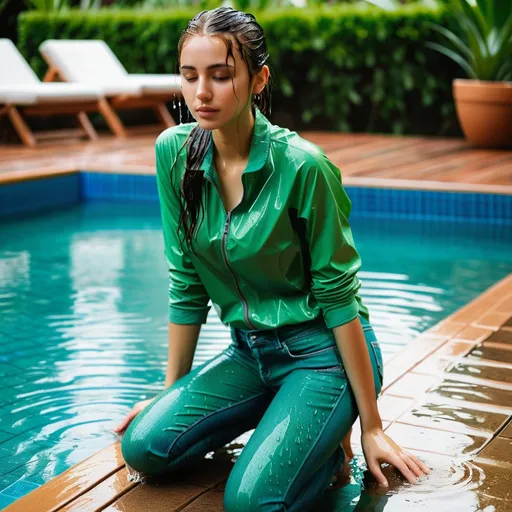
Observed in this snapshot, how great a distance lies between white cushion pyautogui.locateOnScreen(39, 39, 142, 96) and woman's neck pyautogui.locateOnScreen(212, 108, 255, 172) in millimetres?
6623

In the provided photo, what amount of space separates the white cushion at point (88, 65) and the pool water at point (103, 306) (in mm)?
2291

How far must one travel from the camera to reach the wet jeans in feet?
6.37

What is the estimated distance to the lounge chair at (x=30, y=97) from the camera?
7.79 metres

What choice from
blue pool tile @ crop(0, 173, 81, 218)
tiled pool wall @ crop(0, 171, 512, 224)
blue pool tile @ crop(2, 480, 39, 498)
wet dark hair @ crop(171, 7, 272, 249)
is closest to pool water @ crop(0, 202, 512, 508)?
blue pool tile @ crop(2, 480, 39, 498)

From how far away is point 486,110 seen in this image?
779 centimetres

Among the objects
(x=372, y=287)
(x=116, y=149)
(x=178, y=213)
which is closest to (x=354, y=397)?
(x=178, y=213)

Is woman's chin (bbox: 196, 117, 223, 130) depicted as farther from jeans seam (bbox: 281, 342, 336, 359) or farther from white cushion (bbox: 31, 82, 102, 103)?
white cushion (bbox: 31, 82, 102, 103)

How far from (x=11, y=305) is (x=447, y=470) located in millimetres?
2422

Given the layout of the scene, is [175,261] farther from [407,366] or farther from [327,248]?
[407,366]

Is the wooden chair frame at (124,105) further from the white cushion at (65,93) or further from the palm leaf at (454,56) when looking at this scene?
the palm leaf at (454,56)

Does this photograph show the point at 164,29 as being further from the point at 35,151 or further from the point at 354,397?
the point at 354,397

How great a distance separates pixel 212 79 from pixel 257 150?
200 mm

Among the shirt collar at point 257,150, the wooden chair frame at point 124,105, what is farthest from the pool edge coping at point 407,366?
the wooden chair frame at point 124,105

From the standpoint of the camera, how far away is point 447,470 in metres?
2.24
